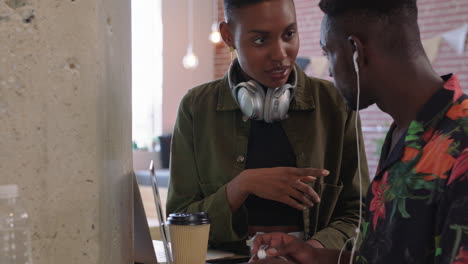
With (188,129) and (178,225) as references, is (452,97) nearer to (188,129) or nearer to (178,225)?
(178,225)

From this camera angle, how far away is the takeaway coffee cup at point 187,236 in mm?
1140

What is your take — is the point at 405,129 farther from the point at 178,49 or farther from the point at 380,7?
the point at 178,49

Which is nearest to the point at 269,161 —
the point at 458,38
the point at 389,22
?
the point at 389,22

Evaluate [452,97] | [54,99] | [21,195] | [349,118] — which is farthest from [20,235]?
[349,118]

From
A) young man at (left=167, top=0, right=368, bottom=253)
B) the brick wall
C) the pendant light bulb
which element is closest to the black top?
young man at (left=167, top=0, right=368, bottom=253)

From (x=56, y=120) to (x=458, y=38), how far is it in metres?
6.62

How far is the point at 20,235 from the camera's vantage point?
0.93 meters

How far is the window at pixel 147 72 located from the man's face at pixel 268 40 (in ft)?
A: 21.4

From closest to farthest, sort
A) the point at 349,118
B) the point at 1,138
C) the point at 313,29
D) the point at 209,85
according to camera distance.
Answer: the point at 1,138 → the point at 349,118 → the point at 209,85 → the point at 313,29

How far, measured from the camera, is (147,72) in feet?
26.7

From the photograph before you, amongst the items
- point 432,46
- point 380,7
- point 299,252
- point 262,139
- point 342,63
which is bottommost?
point 299,252

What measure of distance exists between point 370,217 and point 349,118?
2.16 ft

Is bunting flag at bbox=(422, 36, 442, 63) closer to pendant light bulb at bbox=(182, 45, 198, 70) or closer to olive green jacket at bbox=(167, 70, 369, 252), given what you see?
pendant light bulb at bbox=(182, 45, 198, 70)

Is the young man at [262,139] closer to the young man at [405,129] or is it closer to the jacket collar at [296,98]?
the jacket collar at [296,98]
